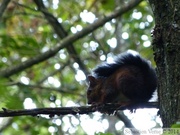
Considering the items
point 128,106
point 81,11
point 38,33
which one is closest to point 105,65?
point 128,106

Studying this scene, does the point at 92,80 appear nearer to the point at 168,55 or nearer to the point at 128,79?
the point at 128,79

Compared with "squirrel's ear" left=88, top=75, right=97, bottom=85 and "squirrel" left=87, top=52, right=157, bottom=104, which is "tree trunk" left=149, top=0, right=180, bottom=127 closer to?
"squirrel" left=87, top=52, right=157, bottom=104

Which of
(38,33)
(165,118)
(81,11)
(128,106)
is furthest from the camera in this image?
(38,33)

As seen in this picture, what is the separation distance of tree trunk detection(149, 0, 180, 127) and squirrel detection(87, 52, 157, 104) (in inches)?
43.5

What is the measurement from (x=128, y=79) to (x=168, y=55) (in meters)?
1.40

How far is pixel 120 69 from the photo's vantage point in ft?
12.2

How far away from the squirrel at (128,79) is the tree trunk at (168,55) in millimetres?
1106

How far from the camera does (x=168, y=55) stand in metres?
2.11

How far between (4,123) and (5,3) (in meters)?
2.56

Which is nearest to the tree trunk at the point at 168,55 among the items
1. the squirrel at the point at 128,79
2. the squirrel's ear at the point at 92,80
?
the squirrel at the point at 128,79

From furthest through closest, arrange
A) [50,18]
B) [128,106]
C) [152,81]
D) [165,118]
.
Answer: [50,18]
[152,81]
[128,106]
[165,118]

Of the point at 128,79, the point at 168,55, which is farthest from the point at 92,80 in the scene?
the point at 168,55

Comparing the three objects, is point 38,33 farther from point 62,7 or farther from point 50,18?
point 50,18

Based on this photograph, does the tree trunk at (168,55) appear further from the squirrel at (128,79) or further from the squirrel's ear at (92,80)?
the squirrel's ear at (92,80)
